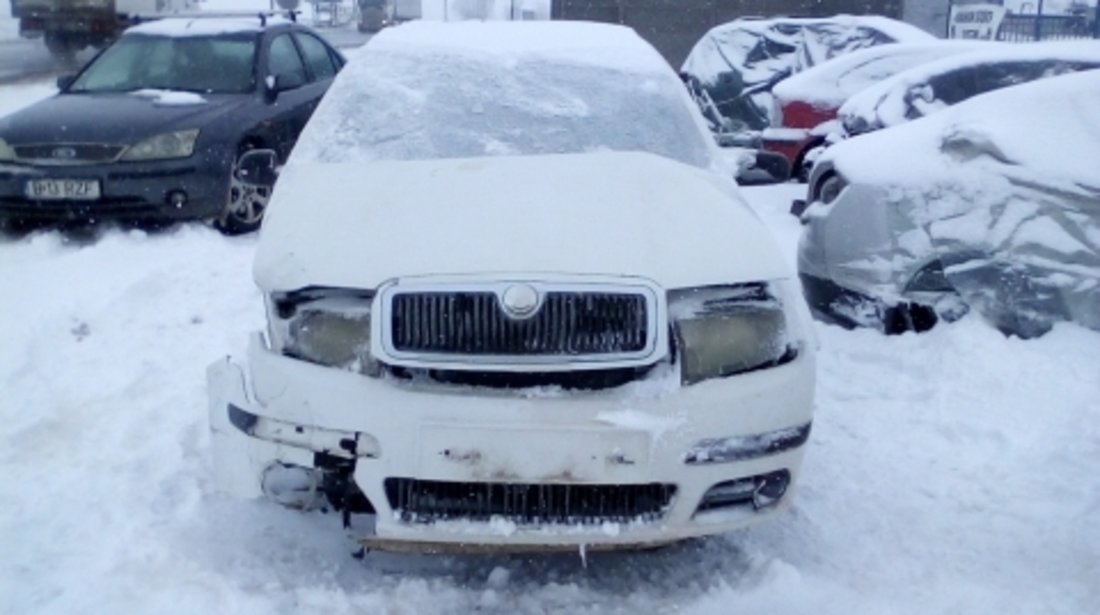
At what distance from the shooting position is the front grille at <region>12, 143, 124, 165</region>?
24.1ft

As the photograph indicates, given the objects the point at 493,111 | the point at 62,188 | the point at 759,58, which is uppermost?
the point at 493,111

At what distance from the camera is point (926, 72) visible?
8523 millimetres

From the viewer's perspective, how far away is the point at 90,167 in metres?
7.33

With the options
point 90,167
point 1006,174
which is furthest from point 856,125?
point 90,167

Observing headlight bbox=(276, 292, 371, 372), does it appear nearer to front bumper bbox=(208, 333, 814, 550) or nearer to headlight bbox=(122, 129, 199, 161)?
front bumper bbox=(208, 333, 814, 550)

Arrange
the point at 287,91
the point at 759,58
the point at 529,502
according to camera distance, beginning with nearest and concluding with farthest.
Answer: the point at 529,502, the point at 287,91, the point at 759,58

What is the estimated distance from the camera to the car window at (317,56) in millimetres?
9742

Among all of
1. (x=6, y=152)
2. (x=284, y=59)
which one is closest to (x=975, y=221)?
(x=6, y=152)

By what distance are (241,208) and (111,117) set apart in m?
1.06

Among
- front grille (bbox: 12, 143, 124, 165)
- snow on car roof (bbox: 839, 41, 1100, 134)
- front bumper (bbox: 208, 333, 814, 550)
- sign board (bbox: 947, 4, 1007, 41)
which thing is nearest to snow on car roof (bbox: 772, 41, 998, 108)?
snow on car roof (bbox: 839, 41, 1100, 134)

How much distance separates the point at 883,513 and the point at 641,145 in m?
1.61

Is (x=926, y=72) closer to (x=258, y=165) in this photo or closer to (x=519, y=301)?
(x=258, y=165)

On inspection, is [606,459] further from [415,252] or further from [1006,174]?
[1006,174]

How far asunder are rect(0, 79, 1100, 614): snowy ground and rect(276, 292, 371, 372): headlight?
0.70 meters
